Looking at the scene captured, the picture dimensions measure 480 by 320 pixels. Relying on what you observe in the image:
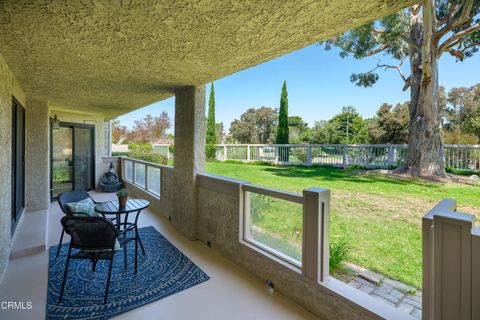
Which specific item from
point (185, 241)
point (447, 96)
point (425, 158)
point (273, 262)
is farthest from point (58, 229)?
point (447, 96)

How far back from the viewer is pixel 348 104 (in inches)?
1011

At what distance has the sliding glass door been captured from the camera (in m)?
6.68

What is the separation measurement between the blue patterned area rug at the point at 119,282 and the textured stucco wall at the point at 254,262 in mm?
504

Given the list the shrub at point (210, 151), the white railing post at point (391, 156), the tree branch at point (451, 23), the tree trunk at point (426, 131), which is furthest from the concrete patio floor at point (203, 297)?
the shrub at point (210, 151)

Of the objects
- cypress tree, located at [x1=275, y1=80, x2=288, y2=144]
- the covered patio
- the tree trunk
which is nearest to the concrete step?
the covered patio

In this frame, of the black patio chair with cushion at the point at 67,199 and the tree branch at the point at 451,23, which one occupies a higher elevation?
the tree branch at the point at 451,23

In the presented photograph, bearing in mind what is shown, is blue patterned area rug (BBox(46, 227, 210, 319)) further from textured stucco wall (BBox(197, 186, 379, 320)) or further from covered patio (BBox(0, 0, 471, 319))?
textured stucco wall (BBox(197, 186, 379, 320))

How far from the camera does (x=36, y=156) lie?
17.3 feet

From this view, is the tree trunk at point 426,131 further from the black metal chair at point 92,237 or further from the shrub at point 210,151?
the shrub at point 210,151

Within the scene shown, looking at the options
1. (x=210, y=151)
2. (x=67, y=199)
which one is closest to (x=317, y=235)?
(x=67, y=199)

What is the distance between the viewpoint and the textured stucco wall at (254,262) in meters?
2.04

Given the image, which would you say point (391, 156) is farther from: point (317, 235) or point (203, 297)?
point (203, 297)

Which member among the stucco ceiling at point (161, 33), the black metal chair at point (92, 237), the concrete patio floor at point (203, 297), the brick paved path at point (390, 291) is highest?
the stucco ceiling at point (161, 33)

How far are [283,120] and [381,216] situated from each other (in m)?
12.6
